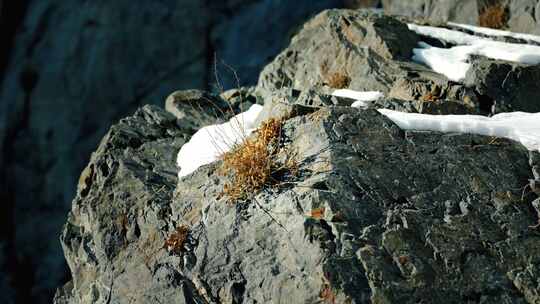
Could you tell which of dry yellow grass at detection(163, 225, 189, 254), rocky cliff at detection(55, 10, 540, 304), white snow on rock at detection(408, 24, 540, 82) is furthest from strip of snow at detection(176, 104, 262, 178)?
white snow on rock at detection(408, 24, 540, 82)

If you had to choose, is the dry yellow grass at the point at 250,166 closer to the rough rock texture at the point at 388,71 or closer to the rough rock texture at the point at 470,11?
the rough rock texture at the point at 388,71

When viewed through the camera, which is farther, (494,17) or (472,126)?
(494,17)

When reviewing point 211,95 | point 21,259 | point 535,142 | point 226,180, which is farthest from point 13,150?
point 535,142

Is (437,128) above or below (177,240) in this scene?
above

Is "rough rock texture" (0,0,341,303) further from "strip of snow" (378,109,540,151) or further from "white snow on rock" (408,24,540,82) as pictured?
"strip of snow" (378,109,540,151)

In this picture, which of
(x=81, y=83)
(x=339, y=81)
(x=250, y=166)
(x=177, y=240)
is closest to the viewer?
(x=250, y=166)

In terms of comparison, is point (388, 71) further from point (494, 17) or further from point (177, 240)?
point (177, 240)

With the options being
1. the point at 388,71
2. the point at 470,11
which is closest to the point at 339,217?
the point at 388,71
